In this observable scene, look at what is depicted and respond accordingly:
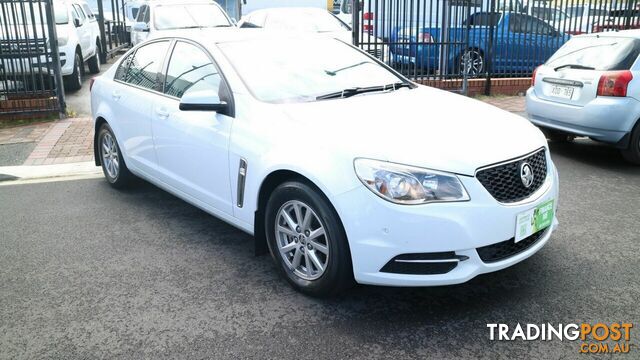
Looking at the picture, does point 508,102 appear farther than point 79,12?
No

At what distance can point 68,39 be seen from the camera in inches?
412

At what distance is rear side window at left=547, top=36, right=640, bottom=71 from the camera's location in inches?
242

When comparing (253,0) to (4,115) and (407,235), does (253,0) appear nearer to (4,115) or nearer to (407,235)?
(4,115)

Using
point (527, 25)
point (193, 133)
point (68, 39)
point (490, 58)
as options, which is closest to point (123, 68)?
point (193, 133)

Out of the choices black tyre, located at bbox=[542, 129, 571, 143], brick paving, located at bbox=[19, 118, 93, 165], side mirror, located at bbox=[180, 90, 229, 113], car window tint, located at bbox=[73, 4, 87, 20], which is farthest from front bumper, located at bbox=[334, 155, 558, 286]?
car window tint, located at bbox=[73, 4, 87, 20]

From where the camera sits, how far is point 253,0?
74.2ft

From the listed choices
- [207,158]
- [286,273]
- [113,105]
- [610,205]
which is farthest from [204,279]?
[610,205]

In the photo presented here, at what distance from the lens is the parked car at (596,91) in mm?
6023

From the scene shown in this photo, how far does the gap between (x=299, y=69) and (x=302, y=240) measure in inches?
54.3

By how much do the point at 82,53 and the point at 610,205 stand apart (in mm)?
10314

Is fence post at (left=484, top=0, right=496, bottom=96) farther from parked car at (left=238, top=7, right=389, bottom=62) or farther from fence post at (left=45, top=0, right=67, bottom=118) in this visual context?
fence post at (left=45, top=0, right=67, bottom=118)

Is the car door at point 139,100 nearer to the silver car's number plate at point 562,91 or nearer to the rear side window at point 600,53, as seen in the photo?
the silver car's number plate at point 562,91

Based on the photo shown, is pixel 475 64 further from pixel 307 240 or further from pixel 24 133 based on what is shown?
pixel 307 240

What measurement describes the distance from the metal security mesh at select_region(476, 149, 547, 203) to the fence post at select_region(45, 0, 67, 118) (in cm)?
763
